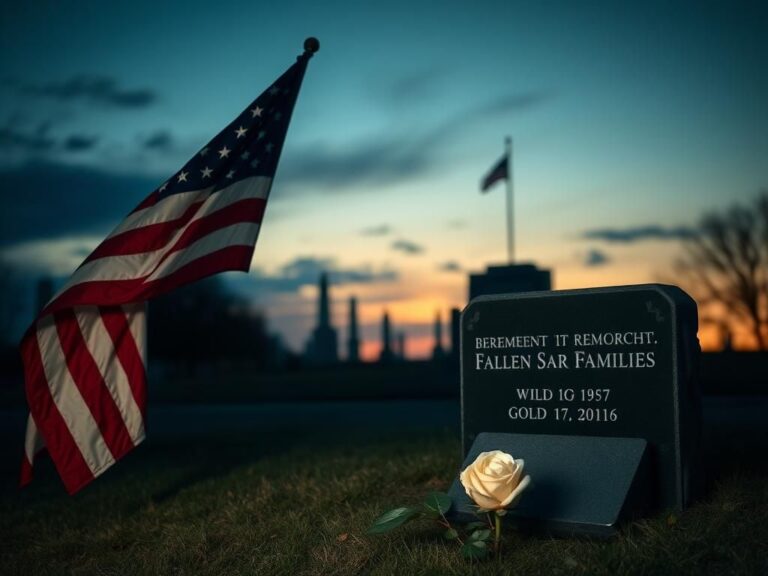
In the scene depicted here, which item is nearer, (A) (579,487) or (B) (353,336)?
(A) (579,487)

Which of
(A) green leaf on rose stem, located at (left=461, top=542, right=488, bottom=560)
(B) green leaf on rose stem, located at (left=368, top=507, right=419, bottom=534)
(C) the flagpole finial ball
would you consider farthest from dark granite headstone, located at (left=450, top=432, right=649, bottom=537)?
(C) the flagpole finial ball

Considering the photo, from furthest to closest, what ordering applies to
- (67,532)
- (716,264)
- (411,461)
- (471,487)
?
(716,264)
(411,461)
(67,532)
(471,487)

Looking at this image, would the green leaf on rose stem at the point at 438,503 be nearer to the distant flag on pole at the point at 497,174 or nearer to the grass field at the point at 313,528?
the grass field at the point at 313,528

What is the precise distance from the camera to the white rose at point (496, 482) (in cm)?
388

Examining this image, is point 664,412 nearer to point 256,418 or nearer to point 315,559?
point 315,559

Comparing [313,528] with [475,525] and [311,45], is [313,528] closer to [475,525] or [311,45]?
[475,525]

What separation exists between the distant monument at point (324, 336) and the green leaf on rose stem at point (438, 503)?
67601 millimetres

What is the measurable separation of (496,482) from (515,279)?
577 inches

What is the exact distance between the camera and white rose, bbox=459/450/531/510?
3.88 m

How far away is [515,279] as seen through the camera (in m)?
18.3

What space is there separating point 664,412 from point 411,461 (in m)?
2.73

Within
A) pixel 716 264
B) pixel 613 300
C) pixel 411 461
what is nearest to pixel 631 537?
pixel 613 300

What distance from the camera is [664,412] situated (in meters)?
4.74

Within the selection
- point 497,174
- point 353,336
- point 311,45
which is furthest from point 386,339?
point 311,45
